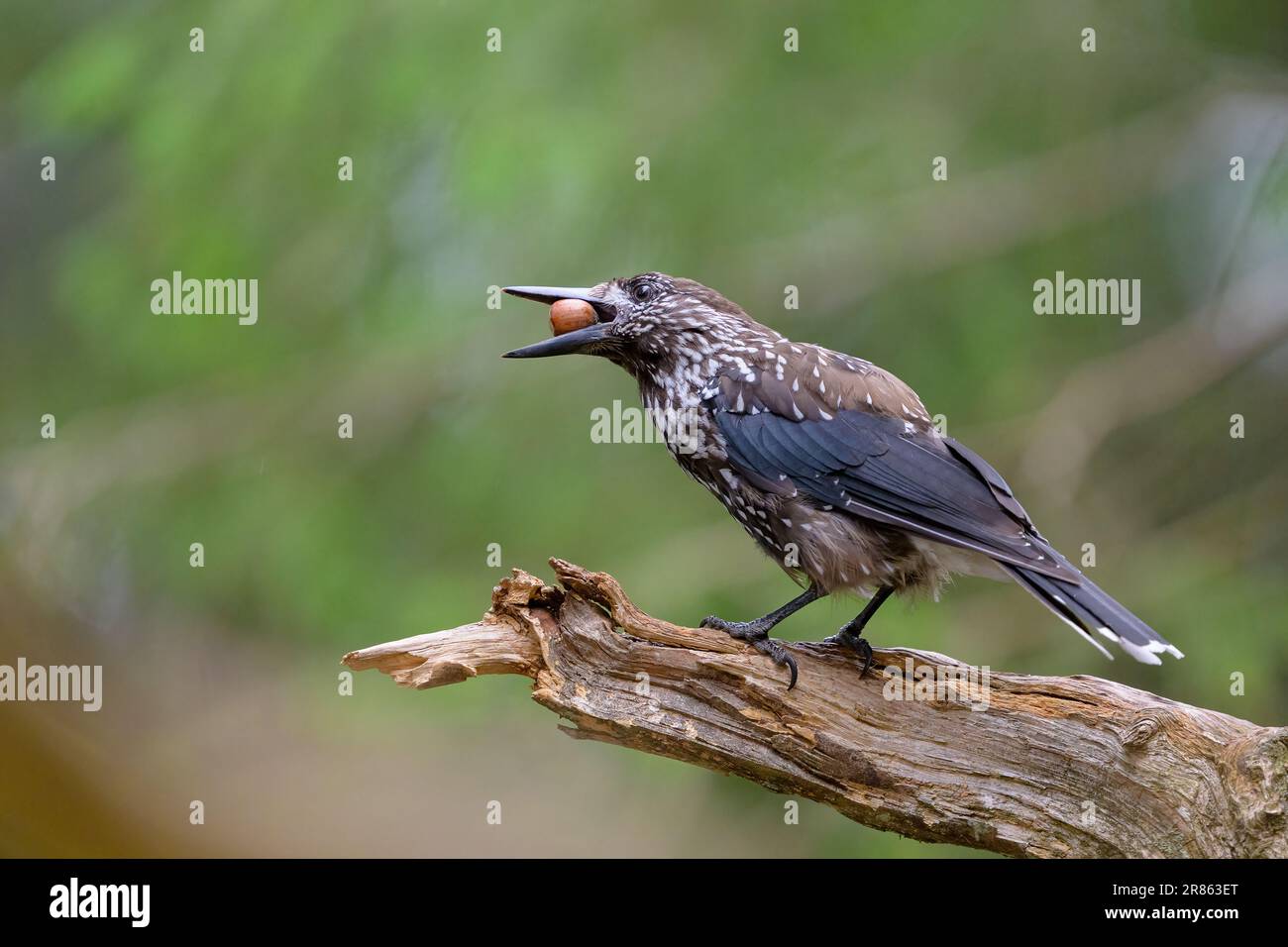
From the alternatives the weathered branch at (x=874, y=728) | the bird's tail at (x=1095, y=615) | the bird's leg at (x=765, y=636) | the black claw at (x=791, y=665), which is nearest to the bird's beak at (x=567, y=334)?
the weathered branch at (x=874, y=728)

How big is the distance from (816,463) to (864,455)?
16 centimetres

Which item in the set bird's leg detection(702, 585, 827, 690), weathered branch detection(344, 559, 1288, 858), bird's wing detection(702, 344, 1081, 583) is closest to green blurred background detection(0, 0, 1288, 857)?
bird's wing detection(702, 344, 1081, 583)

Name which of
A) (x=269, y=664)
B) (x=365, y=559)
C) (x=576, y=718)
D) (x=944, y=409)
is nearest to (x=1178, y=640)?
(x=944, y=409)

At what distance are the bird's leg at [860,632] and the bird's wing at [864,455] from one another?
12.6 inches

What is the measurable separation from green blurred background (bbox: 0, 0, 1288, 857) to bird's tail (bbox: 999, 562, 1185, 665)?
8.31 feet

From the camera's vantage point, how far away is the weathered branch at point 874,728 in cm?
382

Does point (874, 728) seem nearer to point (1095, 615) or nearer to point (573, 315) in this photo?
point (1095, 615)

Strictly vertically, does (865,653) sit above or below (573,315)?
below

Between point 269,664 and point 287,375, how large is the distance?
7.51ft

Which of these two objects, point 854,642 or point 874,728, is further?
→ point 854,642

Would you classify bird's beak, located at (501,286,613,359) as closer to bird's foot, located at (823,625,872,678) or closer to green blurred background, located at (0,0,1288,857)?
bird's foot, located at (823,625,872,678)

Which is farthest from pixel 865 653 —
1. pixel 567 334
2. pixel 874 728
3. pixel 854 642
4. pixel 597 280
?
pixel 597 280

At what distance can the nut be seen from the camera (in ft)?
15.9

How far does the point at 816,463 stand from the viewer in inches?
172
